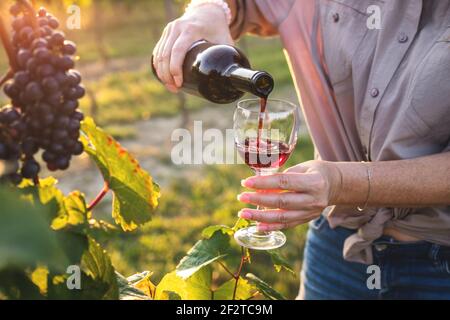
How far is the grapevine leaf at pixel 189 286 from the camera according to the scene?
1154 millimetres

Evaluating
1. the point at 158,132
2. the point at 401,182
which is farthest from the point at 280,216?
the point at 158,132

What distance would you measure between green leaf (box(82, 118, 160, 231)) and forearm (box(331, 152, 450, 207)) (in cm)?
59

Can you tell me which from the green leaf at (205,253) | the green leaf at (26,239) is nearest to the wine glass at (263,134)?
the green leaf at (205,253)

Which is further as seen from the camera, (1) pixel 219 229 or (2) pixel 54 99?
(1) pixel 219 229

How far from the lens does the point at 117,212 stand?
3.91 ft

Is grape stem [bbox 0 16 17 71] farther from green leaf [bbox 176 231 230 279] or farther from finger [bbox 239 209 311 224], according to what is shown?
finger [bbox 239 209 311 224]

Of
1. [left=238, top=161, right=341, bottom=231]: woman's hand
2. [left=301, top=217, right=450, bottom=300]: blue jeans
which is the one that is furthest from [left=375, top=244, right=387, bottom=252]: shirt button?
[left=238, top=161, right=341, bottom=231]: woman's hand

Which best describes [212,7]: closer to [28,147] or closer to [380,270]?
[380,270]

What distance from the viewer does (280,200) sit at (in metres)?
1.41

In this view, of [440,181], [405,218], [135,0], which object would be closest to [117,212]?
[440,181]

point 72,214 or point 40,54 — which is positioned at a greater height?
point 40,54

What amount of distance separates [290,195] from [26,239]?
0.95 metres

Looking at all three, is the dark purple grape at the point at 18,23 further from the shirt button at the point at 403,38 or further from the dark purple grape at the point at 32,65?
the shirt button at the point at 403,38
